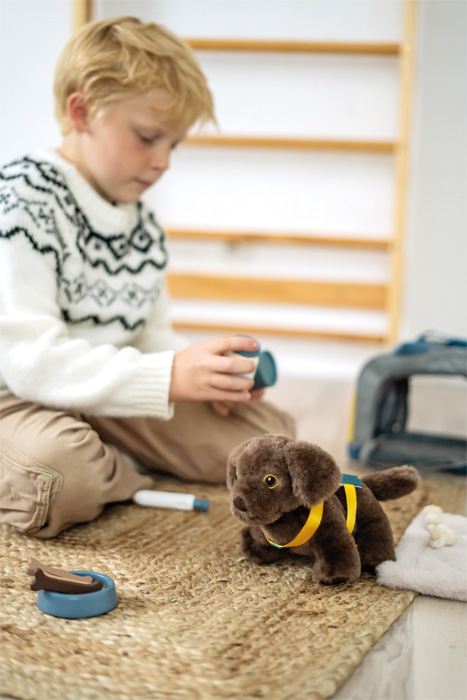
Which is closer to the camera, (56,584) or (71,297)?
(56,584)

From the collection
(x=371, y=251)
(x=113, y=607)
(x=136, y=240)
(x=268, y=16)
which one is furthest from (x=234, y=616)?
(x=268, y=16)

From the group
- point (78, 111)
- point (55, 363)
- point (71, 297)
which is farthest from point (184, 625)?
point (78, 111)

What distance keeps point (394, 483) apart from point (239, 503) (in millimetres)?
193

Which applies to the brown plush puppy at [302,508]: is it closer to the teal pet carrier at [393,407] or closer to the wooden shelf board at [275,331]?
the teal pet carrier at [393,407]

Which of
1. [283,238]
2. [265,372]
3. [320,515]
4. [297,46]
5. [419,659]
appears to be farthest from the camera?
A: [283,238]

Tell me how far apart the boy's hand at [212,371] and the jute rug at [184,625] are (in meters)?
0.17

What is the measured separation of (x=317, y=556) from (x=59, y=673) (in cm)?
28

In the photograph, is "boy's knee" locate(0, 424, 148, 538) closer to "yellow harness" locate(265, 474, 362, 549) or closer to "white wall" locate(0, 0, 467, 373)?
"yellow harness" locate(265, 474, 362, 549)

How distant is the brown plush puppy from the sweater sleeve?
219 millimetres

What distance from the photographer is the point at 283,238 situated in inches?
98.3

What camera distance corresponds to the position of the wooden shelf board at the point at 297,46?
235 cm

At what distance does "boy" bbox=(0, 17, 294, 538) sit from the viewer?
0.85 metres

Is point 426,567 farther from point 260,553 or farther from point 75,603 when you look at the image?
point 75,603

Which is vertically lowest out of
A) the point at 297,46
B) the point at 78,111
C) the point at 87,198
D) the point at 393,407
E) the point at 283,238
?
the point at 393,407
